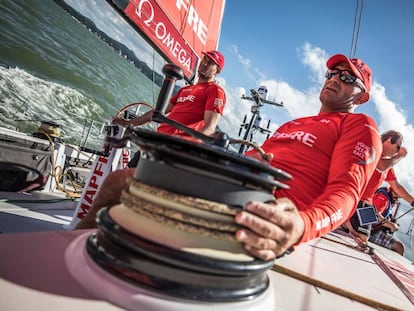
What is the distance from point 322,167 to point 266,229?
711 mm

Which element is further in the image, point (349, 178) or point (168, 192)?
point (349, 178)

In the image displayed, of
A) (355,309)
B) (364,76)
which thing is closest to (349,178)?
(355,309)

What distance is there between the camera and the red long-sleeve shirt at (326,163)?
73cm

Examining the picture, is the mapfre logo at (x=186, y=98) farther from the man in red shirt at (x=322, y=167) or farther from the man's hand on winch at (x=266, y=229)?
the man's hand on winch at (x=266, y=229)

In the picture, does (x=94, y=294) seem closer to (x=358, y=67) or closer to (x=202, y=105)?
(x=358, y=67)

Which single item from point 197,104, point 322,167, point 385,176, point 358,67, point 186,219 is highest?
point 358,67

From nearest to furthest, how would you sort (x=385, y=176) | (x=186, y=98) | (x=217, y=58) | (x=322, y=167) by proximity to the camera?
1. (x=322, y=167)
2. (x=186, y=98)
3. (x=217, y=58)
4. (x=385, y=176)

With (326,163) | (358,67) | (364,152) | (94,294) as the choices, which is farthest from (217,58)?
(94,294)

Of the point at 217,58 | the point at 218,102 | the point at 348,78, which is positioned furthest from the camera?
the point at 217,58

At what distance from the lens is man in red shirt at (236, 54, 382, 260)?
484 mm

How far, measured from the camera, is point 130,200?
48 centimetres

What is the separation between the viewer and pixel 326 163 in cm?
110

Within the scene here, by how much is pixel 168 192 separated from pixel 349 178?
2.00ft

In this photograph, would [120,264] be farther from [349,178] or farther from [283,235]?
[349,178]
